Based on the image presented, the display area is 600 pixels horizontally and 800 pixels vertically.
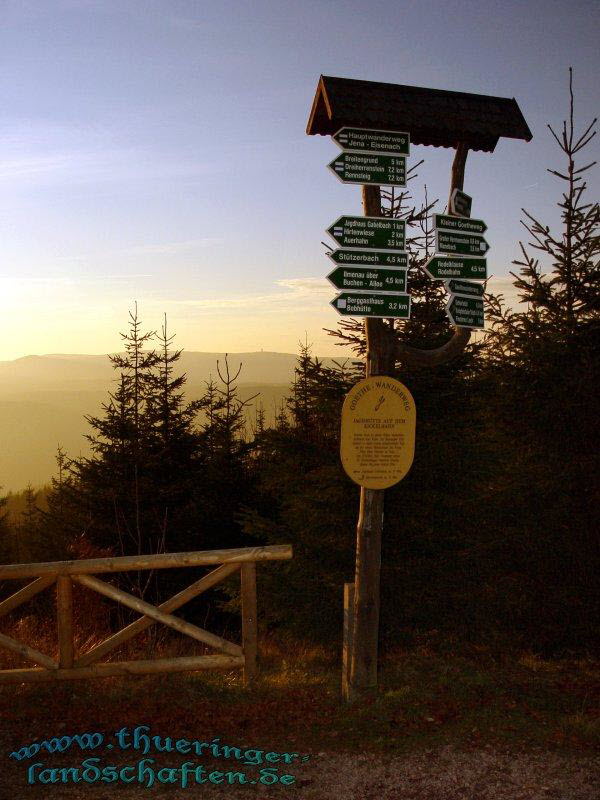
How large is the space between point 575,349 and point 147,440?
14.8 meters

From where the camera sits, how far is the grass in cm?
571

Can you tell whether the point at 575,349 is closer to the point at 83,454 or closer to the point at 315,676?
the point at 315,676

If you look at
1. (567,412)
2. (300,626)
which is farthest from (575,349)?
(300,626)

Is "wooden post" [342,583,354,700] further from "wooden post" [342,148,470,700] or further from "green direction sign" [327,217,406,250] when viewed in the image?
"green direction sign" [327,217,406,250]

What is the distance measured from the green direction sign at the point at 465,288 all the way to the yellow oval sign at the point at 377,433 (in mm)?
1178

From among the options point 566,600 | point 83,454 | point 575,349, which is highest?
point 575,349

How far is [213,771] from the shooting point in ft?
17.1

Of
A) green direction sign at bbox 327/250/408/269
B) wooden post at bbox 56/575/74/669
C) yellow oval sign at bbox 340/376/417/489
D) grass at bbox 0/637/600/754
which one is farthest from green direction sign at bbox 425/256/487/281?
wooden post at bbox 56/575/74/669

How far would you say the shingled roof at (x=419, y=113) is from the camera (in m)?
6.60

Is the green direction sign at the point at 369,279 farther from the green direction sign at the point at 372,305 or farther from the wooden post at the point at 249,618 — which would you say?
the wooden post at the point at 249,618

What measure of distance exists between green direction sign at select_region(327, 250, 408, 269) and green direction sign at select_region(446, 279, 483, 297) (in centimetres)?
60

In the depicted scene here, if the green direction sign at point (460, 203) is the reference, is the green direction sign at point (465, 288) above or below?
below

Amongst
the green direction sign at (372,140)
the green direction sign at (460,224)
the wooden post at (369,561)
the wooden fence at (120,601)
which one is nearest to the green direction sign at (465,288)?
the green direction sign at (460,224)

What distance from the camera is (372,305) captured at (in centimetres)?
651
